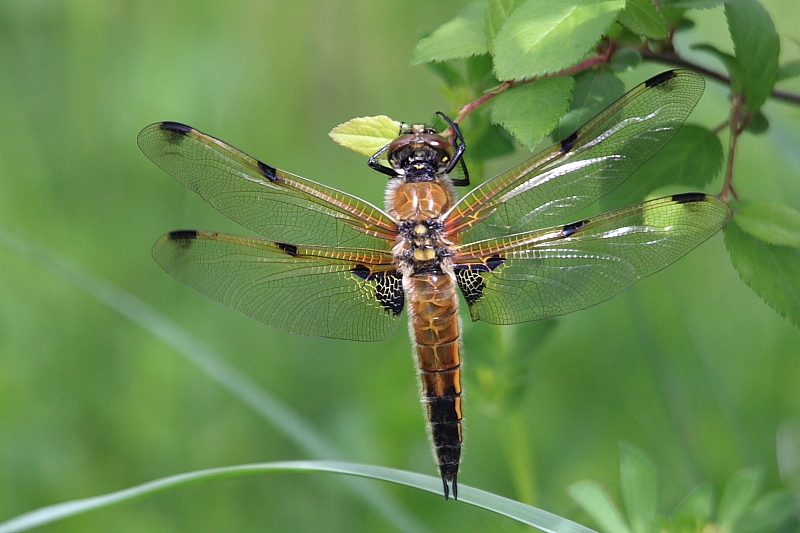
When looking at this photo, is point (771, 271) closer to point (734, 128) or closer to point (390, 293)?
point (734, 128)

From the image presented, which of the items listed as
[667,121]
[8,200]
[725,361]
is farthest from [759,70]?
[8,200]

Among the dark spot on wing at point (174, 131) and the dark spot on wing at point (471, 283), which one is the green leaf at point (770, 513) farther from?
the dark spot on wing at point (174, 131)

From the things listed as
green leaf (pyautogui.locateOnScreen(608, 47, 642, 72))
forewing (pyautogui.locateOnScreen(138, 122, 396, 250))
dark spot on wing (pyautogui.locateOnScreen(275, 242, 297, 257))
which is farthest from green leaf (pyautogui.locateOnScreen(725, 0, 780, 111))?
dark spot on wing (pyautogui.locateOnScreen(275, 242, 297, 257))

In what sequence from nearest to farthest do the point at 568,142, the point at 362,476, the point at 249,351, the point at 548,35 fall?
the point at 548,35 → the point at 362,476 → the point at 568,142 → the point at 249,351

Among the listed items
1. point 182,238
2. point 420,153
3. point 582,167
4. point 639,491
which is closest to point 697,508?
point 639,491

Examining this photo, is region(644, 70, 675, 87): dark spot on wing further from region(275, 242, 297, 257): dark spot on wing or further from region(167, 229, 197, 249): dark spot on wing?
region(167, 229, 197, 249): dark spot on wing

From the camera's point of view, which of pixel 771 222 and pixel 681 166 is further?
pixel 681 166

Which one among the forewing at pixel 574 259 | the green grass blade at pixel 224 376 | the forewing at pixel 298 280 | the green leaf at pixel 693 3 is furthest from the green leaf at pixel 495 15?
the green grass blade at pixel 224 376
